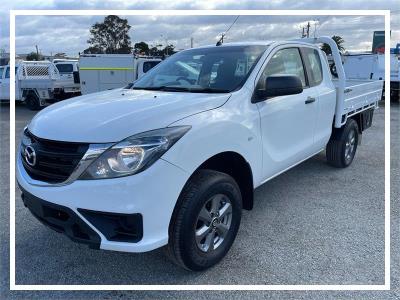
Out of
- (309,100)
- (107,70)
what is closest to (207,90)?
(309,100)

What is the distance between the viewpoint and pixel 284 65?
4.09 metres

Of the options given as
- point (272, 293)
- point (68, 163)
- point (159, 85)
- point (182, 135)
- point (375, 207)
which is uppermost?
point (159, 85)

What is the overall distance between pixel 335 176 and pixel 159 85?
298 centimetres

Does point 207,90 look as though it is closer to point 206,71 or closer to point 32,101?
point 206,71

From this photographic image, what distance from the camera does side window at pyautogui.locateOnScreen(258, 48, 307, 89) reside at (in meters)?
3.69

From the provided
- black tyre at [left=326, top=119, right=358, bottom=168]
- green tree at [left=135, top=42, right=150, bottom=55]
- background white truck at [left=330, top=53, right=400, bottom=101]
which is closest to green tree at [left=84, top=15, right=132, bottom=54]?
green tree at [left=135, top=42, right=150, bottom=55]

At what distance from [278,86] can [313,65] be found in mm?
1659

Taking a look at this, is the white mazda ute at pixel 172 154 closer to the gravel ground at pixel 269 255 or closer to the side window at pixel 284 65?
the side window at pixel 284 65

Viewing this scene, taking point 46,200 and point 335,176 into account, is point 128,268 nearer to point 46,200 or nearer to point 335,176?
point 46,200

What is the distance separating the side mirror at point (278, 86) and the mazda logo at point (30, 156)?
6.04ft

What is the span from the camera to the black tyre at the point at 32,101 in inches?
563

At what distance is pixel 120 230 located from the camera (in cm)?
253

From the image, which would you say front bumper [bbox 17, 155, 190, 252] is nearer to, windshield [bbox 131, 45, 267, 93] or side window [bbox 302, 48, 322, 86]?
windshield [bbox 131, 45, 267, 93]

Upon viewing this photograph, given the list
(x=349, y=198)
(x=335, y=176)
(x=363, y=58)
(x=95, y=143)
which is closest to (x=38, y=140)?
(x=95, y=143)
